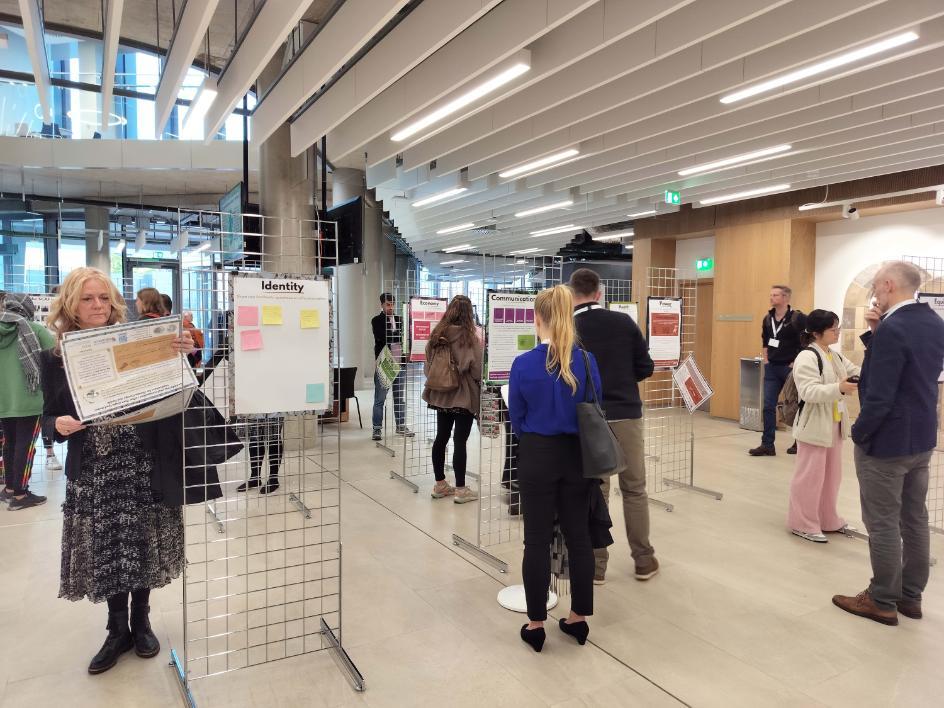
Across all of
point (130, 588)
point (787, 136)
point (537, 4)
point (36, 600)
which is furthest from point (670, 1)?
point (36, 600)

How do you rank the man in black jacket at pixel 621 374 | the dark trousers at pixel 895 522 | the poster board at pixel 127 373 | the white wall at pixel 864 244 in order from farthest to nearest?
the white wall at pixel 864 244 → the man in black jacket at pixel 621 374 → the dark trousers at pixel 895 522 → the poster board at pixel 127 373

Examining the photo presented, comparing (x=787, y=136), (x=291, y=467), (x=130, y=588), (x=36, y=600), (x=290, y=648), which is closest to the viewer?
(x=130, y=588)

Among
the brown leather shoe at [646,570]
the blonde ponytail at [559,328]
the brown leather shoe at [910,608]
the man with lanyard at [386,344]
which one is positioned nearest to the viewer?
the blonde ponytail at [559,328]

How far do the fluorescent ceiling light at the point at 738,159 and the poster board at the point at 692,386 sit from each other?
7.94 ft

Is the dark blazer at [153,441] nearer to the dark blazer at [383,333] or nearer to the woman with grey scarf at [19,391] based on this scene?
the woman with grey scarf at [19,391]

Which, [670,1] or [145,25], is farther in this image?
[145,25]

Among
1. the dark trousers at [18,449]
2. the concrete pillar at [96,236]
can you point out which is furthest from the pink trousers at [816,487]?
the concrete pillar at [96,236]

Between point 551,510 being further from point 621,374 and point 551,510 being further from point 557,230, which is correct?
point 557,230

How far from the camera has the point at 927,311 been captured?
2799 mm

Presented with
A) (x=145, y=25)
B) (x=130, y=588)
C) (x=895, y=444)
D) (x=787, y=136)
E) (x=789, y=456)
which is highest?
(x=145, y=25)

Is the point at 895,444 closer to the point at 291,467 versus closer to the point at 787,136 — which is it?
the point at 787,136

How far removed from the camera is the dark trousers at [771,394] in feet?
21.4

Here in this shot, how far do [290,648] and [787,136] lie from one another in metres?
5.70

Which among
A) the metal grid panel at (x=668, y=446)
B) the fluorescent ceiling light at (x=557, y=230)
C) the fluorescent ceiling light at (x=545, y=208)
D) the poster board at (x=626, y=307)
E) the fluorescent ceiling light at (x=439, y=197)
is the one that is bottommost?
the metal grid panel at (x=668, y=446)
